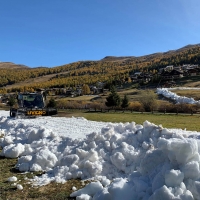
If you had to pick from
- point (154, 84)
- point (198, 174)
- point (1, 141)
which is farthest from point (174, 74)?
point (198, 174)

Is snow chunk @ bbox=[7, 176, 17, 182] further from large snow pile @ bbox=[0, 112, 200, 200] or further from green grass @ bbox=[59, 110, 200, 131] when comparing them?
green grass @ bbox=[59, 110, 200, 131]

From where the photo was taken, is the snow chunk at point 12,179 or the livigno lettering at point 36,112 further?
the livigno lettering at point 36,112

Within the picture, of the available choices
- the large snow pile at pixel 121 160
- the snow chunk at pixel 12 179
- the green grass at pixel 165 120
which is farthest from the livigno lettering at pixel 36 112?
the snow chunk at pixel 12 179

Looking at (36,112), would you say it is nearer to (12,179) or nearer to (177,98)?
(12,179)

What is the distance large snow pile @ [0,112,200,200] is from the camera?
5.20 m

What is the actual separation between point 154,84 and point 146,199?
8433cm

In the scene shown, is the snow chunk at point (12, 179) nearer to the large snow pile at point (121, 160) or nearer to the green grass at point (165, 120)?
the large snow pile at point (121, 160)

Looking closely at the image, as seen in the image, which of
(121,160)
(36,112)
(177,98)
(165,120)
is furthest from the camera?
(177,98)

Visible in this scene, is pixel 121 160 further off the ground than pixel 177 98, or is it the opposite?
pixel 121 160

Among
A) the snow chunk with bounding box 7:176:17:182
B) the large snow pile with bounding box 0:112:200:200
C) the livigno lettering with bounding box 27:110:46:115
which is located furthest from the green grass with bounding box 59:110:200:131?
the snow chunk with bounding box 7:176:17:182

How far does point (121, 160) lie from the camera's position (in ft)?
28.9

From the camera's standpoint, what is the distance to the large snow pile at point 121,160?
520 cm

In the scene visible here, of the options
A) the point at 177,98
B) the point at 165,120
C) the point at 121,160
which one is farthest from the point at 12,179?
the point at 177,98

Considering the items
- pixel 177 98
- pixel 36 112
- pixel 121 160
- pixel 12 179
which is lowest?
pixel 177 98
